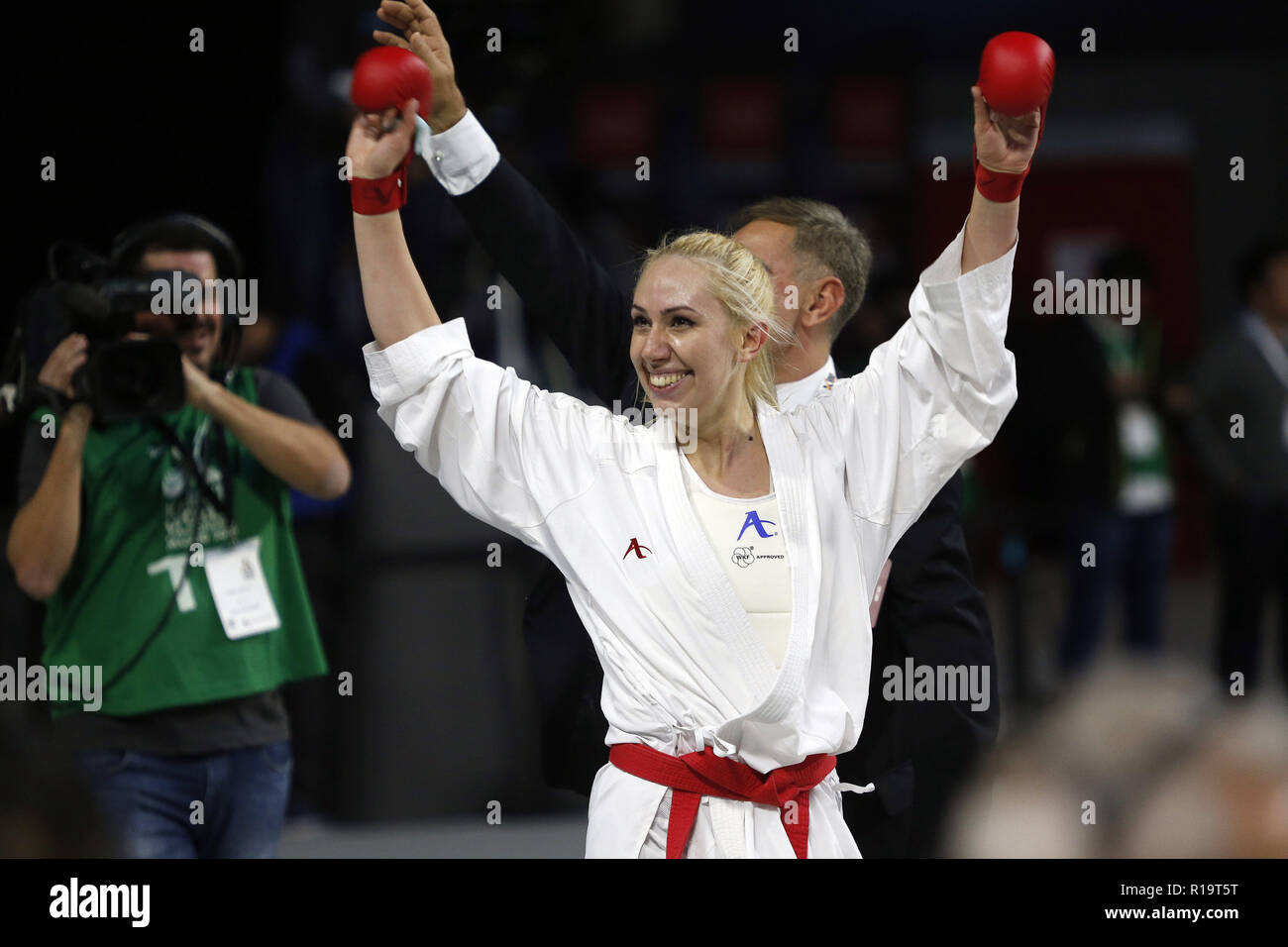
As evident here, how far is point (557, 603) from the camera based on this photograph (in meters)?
2.76

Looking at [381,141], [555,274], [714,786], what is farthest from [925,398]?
[381,141]

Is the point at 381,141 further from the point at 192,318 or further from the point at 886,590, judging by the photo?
the point at 886,590

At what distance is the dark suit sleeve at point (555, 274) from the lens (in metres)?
→ 2.83

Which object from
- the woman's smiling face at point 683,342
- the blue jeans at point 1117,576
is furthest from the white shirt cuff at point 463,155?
the blue jeans at point 1117,576

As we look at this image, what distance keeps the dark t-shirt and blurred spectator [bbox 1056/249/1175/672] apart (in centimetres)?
379

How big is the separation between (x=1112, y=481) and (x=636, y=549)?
4215 millimetres

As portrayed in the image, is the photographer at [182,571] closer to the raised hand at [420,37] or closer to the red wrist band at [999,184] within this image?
the raised hand at [420,37]

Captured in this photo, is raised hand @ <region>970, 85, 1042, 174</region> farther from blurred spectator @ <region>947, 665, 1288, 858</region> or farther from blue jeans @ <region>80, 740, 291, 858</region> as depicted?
blue jeans @ <region>80, 740, 291, 858</region>

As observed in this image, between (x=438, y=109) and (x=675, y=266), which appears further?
(x=438, y=109)

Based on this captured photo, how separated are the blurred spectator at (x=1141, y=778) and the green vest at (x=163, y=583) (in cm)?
222

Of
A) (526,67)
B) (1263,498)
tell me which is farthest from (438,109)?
(1263,498)

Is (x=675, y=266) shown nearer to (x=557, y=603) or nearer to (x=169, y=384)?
(x=557, y=603)

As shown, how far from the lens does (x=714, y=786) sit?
2326 mm
